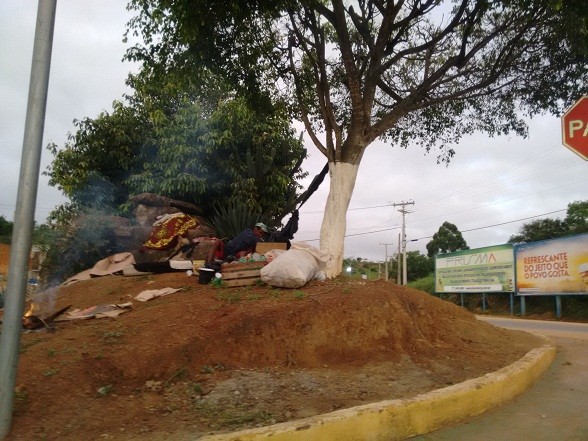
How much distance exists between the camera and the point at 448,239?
5519 cm

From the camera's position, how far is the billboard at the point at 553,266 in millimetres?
19266

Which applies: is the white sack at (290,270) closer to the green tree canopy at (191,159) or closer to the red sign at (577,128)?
the red sign at (577,128)

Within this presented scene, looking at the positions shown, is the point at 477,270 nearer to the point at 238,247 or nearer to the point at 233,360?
the point at 238,247

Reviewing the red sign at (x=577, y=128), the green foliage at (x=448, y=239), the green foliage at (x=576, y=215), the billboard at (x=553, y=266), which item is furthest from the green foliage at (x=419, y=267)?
the red sign at (x=577, y=128)

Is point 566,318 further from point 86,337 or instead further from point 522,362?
point 86,337

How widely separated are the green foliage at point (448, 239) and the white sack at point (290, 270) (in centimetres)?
5018

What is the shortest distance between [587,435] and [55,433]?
389cm

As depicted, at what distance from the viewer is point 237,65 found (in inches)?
352

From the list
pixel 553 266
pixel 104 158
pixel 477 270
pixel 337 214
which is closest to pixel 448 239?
pixel 477 270

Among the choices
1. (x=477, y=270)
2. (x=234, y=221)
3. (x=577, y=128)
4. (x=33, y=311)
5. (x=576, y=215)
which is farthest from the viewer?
(x=576, y=215)

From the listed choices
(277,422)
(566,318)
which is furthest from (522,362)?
(566,318)

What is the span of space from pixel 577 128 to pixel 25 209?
4023 millimetres

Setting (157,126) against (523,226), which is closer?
(157,126)

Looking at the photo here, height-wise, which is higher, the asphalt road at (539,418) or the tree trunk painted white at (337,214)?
the tree trunk painted white at (337,214)
